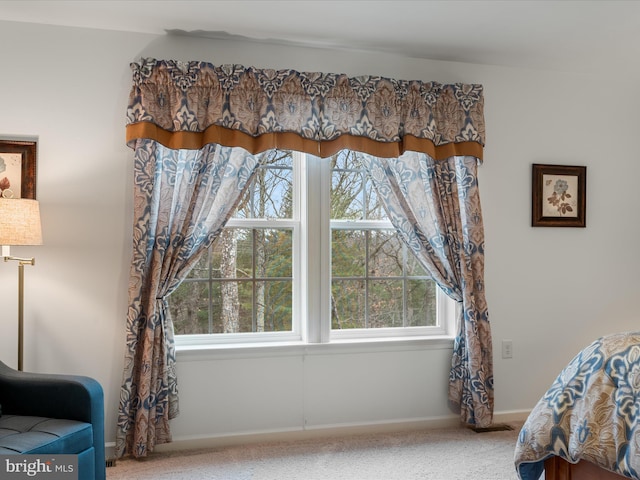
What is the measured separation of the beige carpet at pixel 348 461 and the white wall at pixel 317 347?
0.17 m

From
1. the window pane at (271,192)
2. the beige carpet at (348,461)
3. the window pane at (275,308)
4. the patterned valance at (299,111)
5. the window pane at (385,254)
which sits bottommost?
the beige carpet at (348,461)

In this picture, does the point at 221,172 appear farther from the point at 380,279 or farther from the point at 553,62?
the point at 553,62

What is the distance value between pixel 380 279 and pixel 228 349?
1086mm

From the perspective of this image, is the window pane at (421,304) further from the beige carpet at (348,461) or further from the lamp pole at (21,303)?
the lamp pole at (21,303)

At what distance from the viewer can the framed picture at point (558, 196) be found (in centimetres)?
374

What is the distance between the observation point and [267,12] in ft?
9.39

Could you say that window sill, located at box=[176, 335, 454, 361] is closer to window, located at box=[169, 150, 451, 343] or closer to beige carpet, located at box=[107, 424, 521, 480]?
window, located at box=[169, 150, 451, 343]

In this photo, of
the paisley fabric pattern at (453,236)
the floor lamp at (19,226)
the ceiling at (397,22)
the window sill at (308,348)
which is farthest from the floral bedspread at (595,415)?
the floor lamp at (19,226)

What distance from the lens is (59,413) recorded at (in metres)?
2.40

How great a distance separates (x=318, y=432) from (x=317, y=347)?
52 centimetres

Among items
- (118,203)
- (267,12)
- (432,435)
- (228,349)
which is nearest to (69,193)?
(118,203)

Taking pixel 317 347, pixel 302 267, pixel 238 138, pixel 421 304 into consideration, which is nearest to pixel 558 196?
pixel 421 304

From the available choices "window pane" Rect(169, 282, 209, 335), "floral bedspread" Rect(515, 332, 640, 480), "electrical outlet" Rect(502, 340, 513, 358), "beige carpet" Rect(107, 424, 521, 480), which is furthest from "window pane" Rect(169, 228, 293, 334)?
"floral bedspread" Rect(515, 332, 640, 480)

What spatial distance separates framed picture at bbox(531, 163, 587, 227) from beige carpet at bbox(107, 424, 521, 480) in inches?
58.0
